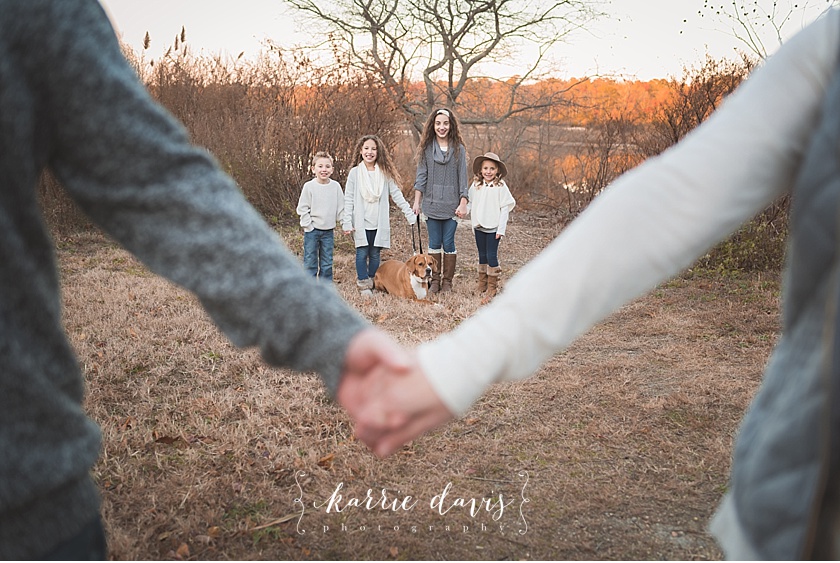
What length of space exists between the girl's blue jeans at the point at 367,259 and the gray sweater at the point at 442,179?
770 mm

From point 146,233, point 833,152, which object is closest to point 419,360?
point 146,233

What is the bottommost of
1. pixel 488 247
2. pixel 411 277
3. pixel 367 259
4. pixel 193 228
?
pixel 411 277

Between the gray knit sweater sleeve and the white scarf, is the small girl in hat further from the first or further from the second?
the gray knit sweater sleeve

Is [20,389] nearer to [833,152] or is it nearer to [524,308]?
[524,308]

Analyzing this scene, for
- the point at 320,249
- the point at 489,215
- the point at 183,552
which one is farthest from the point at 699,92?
the point at 183,552

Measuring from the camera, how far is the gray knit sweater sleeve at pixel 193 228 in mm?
986

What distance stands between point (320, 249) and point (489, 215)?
2035mm

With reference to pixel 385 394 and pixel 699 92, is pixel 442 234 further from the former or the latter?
pixel 385 394

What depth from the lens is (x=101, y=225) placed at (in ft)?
3.57

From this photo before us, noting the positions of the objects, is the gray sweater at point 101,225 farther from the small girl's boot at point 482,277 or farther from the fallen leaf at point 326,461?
the small girl's boot at point 482,277

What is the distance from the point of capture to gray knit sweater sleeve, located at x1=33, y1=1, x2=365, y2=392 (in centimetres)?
99

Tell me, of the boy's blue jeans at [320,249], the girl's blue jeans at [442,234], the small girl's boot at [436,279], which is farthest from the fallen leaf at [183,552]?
the girl's blue jeans at [442,234]

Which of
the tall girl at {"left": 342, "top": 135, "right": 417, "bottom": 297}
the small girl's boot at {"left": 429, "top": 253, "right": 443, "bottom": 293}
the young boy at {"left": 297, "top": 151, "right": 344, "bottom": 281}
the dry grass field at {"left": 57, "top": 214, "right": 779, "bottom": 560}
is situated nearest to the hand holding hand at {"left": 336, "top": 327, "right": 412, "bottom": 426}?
the dry grass field at {"left": 57, "top": 214, "right": 779, "bottom": 560}

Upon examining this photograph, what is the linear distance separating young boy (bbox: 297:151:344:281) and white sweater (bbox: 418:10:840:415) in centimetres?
718
